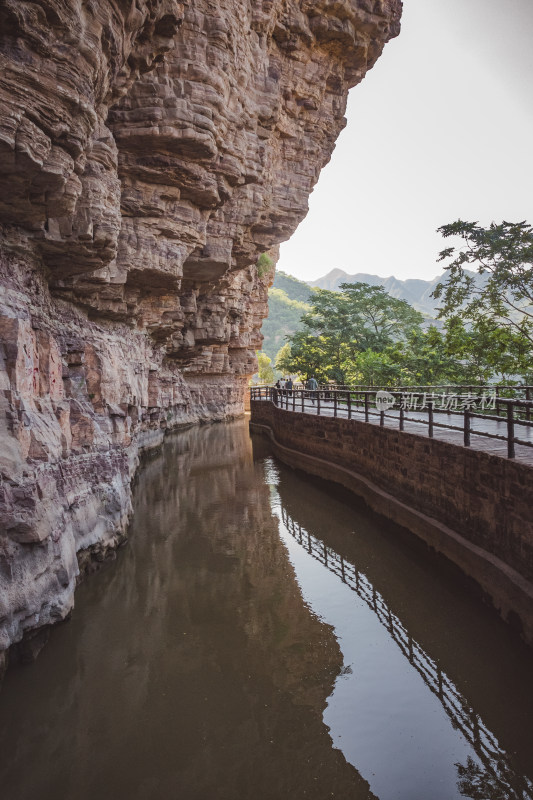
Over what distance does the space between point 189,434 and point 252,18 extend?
19.6 meters

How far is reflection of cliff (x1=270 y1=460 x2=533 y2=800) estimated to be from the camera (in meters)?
4.46

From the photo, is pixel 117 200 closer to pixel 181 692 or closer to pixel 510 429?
pixel 510 429

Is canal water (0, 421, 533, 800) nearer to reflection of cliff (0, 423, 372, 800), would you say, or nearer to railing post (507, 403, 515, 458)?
reflection of cliff (0, 423, 372, 800)

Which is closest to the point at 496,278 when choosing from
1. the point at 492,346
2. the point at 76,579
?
the point at 492,346

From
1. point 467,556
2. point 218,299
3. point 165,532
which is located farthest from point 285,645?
point 218,299

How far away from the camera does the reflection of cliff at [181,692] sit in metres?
4.30

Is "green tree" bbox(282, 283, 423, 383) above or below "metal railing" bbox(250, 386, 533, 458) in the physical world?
above

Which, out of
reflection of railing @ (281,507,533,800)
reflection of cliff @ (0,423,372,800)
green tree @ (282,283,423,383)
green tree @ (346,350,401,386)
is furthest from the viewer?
green tree @ (282,283,423,383)

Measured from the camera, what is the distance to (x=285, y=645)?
6.48 m

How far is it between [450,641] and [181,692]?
3.21 meters

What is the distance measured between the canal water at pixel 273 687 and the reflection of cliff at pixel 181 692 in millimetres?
18

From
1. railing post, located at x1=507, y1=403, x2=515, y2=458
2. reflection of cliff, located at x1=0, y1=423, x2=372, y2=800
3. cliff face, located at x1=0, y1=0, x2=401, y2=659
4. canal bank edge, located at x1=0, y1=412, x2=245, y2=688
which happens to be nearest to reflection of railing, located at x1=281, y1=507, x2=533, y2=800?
reflection of cliff, located at x1=0, y1=423, x2=372, y2=800

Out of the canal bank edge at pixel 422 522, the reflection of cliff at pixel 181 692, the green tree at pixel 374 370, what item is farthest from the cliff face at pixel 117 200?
the green tree at pixel 374 370

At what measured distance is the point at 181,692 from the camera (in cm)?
547
